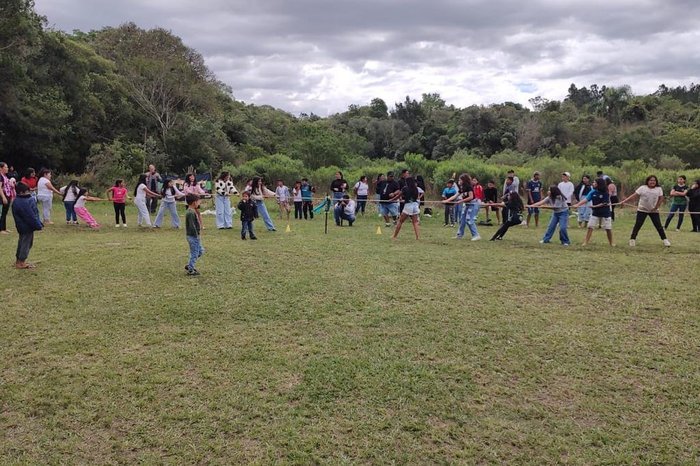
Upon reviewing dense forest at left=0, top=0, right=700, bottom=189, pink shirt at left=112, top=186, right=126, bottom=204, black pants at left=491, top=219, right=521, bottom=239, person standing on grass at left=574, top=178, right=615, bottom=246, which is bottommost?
black pants at left=491, top=219, right=521, bottom=239

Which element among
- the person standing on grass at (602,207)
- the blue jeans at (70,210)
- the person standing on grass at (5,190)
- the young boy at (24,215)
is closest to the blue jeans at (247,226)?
the young boy at (24,215)

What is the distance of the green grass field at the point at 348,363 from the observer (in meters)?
3.90

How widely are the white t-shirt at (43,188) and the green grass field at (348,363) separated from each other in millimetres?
5446

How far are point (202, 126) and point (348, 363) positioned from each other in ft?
109

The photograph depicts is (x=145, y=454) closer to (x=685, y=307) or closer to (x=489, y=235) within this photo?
(x=685, y=307)

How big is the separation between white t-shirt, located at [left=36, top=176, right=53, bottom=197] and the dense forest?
13369mm

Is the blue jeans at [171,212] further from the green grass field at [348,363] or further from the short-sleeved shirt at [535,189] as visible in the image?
the short-sleeved shirt at [535,189]

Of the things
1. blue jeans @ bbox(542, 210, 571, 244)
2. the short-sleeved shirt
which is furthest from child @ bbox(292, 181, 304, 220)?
blue jeans @ bbox(542, 210, 571, 244)

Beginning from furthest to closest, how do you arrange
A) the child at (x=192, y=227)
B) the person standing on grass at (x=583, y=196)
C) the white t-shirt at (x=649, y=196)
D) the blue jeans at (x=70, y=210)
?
the person standing on grass at (x=583, y=196)
the blue jeans at (x=70, y=210)
the white t-shirt at (x=649, y=196)
the child at (x=192, y=227)

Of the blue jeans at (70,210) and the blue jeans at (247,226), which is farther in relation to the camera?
the blue jeans at (70,210)

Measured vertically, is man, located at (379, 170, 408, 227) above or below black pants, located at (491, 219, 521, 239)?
above

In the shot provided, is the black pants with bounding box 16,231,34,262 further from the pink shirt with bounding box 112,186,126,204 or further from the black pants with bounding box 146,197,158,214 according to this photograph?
the black pants with bounding box 146,197,158,214

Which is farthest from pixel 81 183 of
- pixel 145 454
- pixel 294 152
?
pixel 145 454

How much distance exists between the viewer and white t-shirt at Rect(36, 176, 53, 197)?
1413 cm
